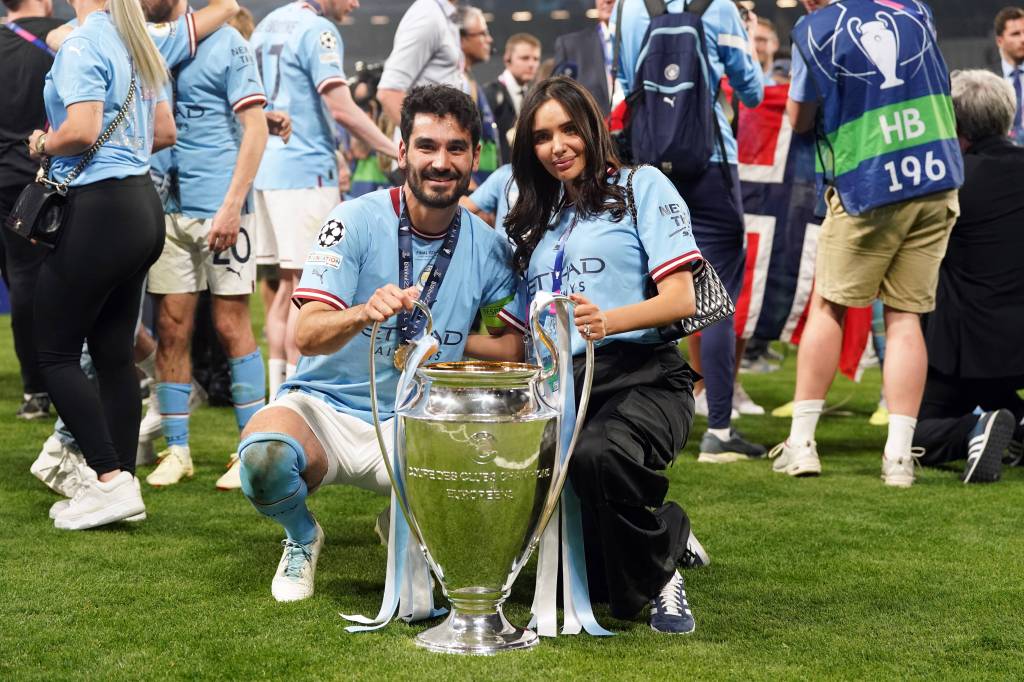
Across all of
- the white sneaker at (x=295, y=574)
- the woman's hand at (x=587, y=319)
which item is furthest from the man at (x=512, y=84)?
the woman's hand at (x=587, y=319)

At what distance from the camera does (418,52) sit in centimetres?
524

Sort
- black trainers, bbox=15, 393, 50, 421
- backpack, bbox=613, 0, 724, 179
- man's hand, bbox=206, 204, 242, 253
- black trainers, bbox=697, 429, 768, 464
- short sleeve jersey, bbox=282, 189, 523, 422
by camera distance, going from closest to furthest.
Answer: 1. short sleeve jersey, bbox=282, 189, 523, 422
2. man's hand, bbox=206, 204, 242, 253
3. backpack, bbox=613, 0, 724, 179
4. black trainers, bbox=697, 429, 768, 464
5. black trainers, bbox=15, 393, 50, 421

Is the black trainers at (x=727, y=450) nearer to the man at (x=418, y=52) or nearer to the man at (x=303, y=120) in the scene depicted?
the man at (x=303, y=120)

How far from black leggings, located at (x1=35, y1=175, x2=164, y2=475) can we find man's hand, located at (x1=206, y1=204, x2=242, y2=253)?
18.4 inches

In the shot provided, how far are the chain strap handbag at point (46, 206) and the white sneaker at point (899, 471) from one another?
2.85 meters

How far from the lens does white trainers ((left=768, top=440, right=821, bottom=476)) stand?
4645mm

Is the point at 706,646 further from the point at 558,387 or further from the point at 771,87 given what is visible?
the point at 771,87

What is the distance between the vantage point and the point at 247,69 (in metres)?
4.39

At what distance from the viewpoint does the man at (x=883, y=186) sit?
438cm

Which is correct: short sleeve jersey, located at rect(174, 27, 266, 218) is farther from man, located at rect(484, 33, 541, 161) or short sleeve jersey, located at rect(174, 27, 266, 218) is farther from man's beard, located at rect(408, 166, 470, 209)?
man, located at rect(484, 33, 541, 161)

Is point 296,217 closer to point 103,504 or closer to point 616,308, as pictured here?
point 103,504

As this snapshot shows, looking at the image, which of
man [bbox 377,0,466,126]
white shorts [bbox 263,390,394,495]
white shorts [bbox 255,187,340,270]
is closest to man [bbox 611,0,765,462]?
man [bbox 377,0,466,126]

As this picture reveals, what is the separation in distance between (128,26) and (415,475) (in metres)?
1.79

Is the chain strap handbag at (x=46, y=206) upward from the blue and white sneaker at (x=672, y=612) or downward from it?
upward
